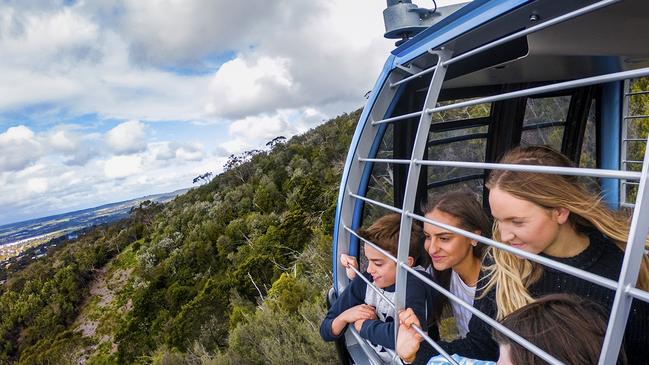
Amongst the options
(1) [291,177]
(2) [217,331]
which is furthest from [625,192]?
(1) [291,177]

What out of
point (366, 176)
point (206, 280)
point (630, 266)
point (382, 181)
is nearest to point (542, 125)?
point (382, 181)

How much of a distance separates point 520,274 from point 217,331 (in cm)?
1694

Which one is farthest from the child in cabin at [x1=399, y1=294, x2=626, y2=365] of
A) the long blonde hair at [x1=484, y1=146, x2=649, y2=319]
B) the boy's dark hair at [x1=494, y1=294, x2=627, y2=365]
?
the long blonde hair at [x1=484, y1=146, x2=649, y2=319]

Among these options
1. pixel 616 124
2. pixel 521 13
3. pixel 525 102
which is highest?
pixel 521 13

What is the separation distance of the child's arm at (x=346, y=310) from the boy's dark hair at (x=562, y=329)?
1135 millimetres

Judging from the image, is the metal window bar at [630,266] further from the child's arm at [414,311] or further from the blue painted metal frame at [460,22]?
the child's arm at [414,311]

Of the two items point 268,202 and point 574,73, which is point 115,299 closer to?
point 268,202

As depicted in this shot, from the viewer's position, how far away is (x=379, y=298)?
2.33 metres

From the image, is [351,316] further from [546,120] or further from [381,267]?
[546,120]

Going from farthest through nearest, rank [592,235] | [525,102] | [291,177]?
[291,177], [525,102], [592,235]

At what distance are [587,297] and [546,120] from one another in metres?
1.73

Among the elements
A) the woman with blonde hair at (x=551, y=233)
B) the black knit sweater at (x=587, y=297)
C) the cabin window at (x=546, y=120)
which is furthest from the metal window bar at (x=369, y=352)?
the cabin window at (x=546, y=120)

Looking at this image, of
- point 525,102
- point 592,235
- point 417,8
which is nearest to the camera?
point 592,235

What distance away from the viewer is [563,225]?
145 centimetres
